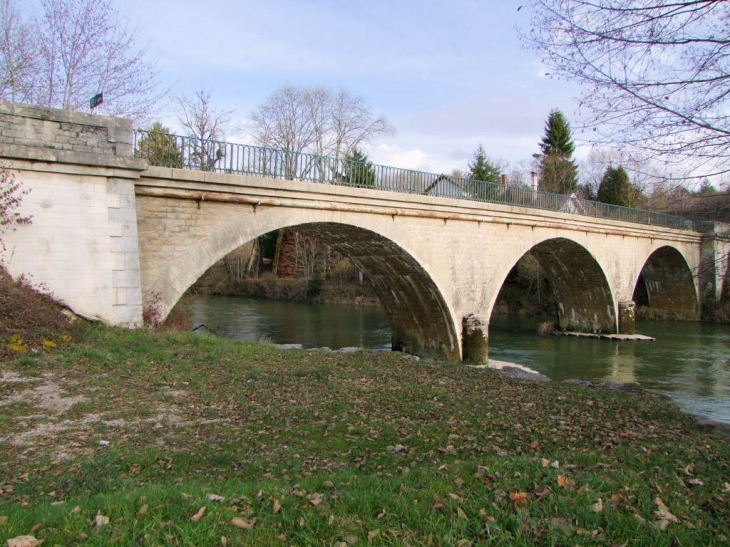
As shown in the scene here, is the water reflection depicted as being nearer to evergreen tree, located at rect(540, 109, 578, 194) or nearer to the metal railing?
the metal railing

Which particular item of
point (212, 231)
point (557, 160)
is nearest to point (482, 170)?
point (557, 160)

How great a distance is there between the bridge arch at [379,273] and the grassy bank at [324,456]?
5.41 ft

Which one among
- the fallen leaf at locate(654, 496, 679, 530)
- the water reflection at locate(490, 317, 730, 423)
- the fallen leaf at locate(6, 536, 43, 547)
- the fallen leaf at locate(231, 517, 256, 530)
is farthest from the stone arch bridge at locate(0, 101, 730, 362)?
the fallen leaf at locate(6, 536, 43, 547)

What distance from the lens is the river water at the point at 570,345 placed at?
47.0 ft

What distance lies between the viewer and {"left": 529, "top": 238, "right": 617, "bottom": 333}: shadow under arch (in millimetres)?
22719

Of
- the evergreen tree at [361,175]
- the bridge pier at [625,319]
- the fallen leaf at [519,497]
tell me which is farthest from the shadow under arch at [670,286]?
→ the fallen leaf at [519,497]

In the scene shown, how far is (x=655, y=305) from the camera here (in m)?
32.2

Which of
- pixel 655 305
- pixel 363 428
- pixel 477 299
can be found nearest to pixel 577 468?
pixel 363 428

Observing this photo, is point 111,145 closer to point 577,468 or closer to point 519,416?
point 519,416

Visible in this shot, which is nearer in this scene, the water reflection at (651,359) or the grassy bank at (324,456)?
the grassy bank at (324,456)

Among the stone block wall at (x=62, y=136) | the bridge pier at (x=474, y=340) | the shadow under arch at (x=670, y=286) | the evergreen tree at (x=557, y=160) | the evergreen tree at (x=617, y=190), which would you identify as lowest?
the bridge pier at (x=474, y=340)

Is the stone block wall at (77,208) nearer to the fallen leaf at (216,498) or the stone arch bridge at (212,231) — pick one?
the stone arch bridge at (212,231)

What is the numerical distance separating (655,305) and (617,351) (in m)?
14.2

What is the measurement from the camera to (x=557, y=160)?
43.8 meters
